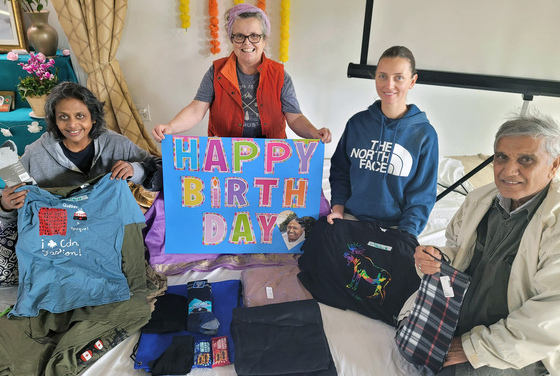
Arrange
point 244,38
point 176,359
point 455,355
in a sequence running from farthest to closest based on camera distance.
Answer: point 244,38 → point 176,359 → point 455,355

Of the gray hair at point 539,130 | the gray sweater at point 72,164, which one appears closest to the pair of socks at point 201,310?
the gray sweater at point 72,164

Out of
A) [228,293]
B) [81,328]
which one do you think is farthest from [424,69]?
[81,328]

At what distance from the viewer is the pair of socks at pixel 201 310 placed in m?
1.53

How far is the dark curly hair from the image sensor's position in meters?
1.60

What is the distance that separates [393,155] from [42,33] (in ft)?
8.07

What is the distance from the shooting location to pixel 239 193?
186 centimetres

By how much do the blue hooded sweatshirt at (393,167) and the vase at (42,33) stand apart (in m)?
2.19

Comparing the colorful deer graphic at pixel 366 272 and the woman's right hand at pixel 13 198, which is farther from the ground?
the woman's right hand at pixel 13 198

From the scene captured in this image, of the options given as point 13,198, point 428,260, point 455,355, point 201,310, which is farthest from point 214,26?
point 455,355

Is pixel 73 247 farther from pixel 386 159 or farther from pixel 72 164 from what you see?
pixel 386 159

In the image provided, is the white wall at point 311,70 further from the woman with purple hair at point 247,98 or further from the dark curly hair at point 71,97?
the dark curly hair at point 71,97

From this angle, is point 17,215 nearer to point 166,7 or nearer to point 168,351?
point 168,351

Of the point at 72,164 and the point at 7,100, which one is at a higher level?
the point at 7,100

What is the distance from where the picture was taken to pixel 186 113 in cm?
195
